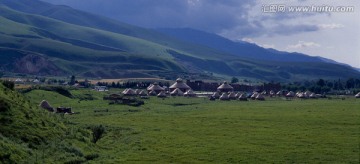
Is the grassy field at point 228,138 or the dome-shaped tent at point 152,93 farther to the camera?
the dome-shaped tent at point 152,93

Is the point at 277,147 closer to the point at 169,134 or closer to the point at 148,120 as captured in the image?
the point at 169,134

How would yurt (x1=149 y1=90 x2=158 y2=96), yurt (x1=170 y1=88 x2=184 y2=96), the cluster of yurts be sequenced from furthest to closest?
1. yurt (x1=170 y1=88 x2=184 y2=96)
2. yurt (x1=149 y1=90 x2=158 y2=96)
3. the cluster of yurts

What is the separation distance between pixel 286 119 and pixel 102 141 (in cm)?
3235

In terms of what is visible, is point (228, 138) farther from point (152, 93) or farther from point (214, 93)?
A: point (152, 93)

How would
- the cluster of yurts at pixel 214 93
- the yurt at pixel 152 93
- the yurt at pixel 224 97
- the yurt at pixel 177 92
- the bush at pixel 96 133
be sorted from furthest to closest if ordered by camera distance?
1. the yurt at pixel 177 92
2. the yurt at pixel 152 93
3. the cluster of yurts at pixel 214 93
4. the yurt at pixel 224 97
5. the bush at pixel 96 133

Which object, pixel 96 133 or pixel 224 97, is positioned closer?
pixel 96 133

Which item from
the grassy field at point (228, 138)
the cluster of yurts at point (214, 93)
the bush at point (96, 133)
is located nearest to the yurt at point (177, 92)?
the cluster of yurts at point (214, 93)

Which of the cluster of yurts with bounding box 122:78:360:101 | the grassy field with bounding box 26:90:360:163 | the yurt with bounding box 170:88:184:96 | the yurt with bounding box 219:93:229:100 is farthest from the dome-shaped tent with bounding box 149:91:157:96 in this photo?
the grassy field with bounding box 26:90:360:163

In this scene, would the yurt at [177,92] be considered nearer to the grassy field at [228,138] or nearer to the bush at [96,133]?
the grassy field at [228,138]

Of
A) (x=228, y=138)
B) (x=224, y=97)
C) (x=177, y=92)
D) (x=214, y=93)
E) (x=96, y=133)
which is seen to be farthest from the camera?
(x=177, y=92)


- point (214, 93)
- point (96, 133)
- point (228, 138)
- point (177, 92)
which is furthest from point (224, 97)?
point (96, 133)

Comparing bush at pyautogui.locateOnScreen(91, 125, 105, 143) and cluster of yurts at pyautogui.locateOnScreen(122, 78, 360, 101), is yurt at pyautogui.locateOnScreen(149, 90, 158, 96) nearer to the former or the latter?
cluster of yurts at pyautogui.locateOnScreen(122, 78, 360, 101)

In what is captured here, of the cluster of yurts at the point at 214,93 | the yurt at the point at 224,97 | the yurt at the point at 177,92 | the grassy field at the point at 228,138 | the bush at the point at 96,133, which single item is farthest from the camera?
the yurt at the point at 177,92

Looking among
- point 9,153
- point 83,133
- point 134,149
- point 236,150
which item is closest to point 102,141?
point 83,133
